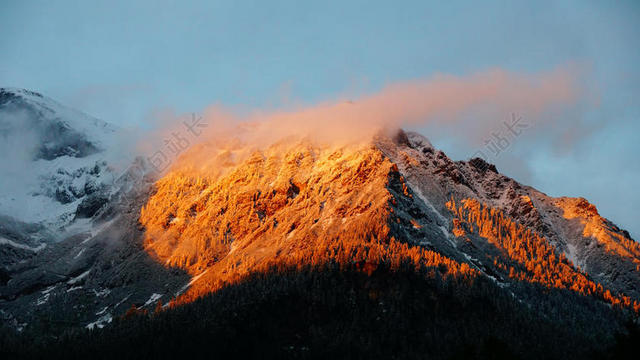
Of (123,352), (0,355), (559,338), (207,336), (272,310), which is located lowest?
(0,355)

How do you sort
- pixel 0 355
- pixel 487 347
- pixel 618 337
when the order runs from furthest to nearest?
pixel 0 355, pixel 487 347, pixel 618 337

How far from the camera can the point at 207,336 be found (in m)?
189

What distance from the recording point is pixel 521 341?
595 ft

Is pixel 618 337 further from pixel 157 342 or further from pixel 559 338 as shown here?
pixel 157 342

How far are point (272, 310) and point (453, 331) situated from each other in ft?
194

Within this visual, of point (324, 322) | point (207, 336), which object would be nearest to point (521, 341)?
point (324, 322)

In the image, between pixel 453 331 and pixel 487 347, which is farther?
pixel 453 331

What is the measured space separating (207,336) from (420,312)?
2737 inches

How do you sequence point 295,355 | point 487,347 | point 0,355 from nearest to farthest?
1. point 487,347
2. point 295,355
3. point 0,355

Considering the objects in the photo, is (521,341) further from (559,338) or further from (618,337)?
(618,337)

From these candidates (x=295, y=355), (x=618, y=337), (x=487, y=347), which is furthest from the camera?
(x=295, y=355)

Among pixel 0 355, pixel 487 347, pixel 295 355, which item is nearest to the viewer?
pixel 487 347

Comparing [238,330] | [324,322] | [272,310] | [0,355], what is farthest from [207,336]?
[0,355]

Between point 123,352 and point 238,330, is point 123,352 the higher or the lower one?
the lower one
